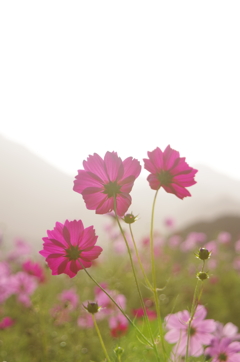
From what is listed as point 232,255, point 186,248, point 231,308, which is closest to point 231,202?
point 232,255

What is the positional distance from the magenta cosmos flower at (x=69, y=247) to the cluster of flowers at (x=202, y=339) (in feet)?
0.58

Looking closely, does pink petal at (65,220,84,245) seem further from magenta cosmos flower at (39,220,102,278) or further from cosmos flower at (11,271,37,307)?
cosmos flower at (11,271,37,307)

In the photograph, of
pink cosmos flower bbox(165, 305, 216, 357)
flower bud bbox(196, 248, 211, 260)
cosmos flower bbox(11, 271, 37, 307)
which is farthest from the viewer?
cosmos flower bbox(11, 271, 37, 307)

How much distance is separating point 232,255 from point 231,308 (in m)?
1.42

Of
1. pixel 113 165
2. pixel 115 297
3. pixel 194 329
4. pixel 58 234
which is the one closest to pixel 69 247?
pixel 58 234

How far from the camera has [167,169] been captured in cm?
48

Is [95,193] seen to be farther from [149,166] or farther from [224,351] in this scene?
[224,351]

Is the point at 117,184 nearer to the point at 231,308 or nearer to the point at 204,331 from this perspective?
the point at 204,331

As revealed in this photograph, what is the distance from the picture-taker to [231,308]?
2213 millimetres

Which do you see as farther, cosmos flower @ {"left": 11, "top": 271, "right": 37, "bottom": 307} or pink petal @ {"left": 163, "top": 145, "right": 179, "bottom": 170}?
cosmos flower @ {"left": 11, "top": 271, "right": 37, "bottom": 307}

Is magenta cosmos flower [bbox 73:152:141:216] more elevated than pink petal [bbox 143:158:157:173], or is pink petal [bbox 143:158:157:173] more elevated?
pink petal [bbox 143:158:157:173]

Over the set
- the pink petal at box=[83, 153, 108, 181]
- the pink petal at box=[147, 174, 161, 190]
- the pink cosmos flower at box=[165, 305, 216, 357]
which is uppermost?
the pink petal at box=[147, 174, 161, 190]

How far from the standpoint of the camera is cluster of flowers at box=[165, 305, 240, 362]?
1.64 ft

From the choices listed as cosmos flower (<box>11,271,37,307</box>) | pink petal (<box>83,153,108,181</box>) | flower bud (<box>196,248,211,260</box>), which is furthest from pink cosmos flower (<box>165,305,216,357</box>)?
cosmos flower (<box>11,271,37,307</box>)
